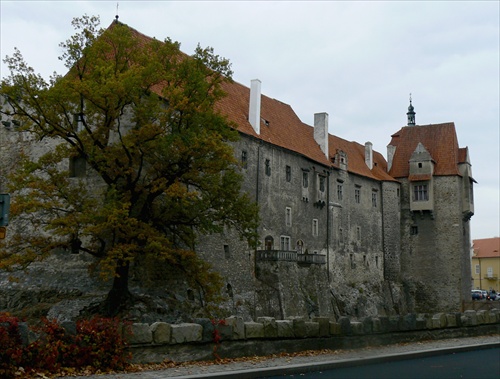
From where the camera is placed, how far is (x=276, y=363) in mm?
11078

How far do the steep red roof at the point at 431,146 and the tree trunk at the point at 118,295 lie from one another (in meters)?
35.5

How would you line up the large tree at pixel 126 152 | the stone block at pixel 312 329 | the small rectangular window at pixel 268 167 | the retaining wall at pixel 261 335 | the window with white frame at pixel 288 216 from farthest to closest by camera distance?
the window with white frame at pixel 288 216, the small rectangular window at pixel 268 167, the large tree at pixel 126 152, the stone block at pixel 312 329, the retaining wall at pixel 261 335

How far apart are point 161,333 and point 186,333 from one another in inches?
19.7

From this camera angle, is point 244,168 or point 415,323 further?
point 244,168

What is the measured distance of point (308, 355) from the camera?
1227 cm

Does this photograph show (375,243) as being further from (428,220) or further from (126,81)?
(126,81)

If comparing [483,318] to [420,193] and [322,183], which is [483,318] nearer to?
[322,183]

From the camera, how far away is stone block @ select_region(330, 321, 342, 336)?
43.2ft

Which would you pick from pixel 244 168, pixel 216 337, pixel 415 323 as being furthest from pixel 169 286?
pixel 216 337

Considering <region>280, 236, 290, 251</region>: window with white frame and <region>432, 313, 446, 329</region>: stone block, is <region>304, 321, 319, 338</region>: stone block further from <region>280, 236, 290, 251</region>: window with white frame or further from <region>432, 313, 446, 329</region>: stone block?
<region>280, 236, 290, 251</region>: window with white frame

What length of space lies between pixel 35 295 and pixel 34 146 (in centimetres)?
781

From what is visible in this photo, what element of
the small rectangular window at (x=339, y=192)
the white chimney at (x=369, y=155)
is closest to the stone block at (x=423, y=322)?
the small rectangular window at (x=339, y=192)

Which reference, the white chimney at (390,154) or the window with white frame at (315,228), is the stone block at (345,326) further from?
the white chimney at (390,154)

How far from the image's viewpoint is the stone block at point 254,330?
1171cm
